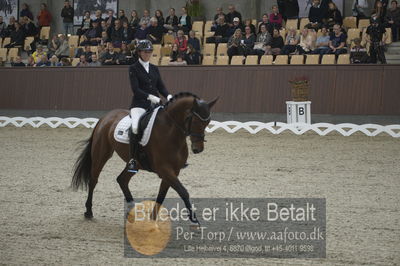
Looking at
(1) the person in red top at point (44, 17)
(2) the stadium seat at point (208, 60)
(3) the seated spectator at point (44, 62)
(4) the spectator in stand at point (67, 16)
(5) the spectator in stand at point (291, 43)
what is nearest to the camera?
(5) the spectator in stand at point (291, 43)

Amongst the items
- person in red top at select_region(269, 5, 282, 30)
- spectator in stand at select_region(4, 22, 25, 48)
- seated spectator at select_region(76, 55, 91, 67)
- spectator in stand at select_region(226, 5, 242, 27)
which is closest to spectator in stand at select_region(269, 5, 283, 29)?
person in red top at select_region(269, 5, 282, 30)

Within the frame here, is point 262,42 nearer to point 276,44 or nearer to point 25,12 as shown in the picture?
point 276,44

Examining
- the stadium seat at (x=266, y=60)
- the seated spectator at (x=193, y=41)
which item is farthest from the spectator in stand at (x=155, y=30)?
the stadium seat at (x=266, y=60)

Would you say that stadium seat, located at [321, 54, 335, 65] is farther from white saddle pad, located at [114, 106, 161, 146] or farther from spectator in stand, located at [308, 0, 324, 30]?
white saddle pad, located at [114, 106, 161, 146]

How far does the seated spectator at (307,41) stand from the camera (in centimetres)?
1802

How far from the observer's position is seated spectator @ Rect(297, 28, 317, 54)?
59.1 feet

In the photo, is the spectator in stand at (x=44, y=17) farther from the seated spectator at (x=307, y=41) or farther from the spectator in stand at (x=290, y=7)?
the seated spectator at (x=307, y=41)

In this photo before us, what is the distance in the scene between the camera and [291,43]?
59.8 feet

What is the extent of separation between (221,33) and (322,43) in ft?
11.9

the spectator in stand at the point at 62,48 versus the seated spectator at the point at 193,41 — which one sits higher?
the seated spectator at the point at 193,41

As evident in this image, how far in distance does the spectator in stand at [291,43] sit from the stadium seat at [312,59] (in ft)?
2.14

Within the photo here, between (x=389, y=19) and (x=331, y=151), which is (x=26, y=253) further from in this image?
(x=389, y=19)

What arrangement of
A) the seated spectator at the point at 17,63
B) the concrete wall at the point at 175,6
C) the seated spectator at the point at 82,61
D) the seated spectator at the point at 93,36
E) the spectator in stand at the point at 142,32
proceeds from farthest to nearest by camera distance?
the concrete wall at the point at 175,6, the seated spectator at the point at 93,36, the seated spectator at the point at 17,63, the spectator in stand at the point at 142,32, the seated spectator at the point at 82,61

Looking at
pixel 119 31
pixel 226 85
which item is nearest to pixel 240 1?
pixel 119 31
